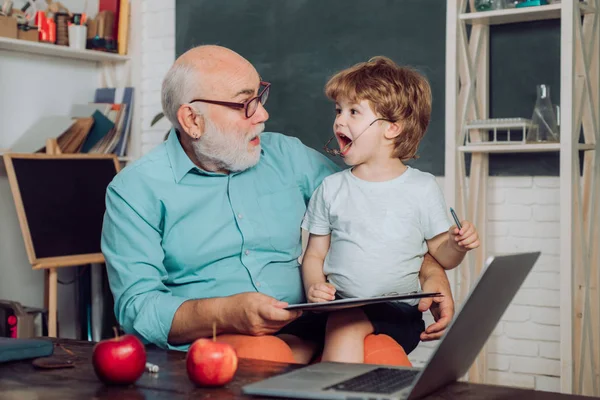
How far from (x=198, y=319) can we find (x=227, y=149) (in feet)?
1.70

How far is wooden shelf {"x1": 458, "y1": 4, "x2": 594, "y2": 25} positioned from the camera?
3156 millimetres

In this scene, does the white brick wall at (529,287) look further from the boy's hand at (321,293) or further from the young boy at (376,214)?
the boy's hand at (321,293)

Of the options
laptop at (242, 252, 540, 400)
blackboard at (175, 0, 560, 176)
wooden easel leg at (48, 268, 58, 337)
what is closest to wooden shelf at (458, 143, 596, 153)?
blackboard at (175, 0, 560, 176)

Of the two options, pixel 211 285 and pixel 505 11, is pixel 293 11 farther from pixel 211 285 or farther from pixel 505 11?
pixel 211 285

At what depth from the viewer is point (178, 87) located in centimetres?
229

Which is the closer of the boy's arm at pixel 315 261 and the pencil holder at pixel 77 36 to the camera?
the boy's arm at pixel 315 261

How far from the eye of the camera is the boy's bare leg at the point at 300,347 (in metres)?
2.12

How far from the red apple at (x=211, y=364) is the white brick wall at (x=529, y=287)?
2.46 metres

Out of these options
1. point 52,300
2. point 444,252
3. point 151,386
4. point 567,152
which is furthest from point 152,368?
point 52,300

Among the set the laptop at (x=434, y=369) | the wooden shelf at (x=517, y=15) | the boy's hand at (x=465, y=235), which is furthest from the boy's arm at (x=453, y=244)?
the wooden shelf at (x=517, y=15)

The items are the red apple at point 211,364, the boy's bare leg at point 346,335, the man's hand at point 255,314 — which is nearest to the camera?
the red apple at point 211,364

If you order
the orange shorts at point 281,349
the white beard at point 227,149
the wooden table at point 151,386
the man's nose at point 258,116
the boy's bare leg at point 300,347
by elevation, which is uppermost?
the man's nose at point 258,116

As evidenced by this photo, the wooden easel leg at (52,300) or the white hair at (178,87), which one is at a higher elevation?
the white hair at (178,87)

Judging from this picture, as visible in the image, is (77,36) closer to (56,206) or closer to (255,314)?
(56,206)
